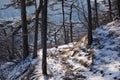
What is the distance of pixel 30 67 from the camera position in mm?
18125

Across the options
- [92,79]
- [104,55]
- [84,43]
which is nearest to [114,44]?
[104,55]

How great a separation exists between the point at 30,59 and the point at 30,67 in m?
2.21

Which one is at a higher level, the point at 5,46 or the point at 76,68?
the point at 5,46

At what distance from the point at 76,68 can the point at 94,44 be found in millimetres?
2523

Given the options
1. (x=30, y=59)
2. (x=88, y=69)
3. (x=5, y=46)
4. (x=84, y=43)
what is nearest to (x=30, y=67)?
(x=30, y=59)

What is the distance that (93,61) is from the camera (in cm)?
1505

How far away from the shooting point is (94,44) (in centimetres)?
1706

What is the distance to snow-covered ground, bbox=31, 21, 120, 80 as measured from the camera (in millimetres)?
13695

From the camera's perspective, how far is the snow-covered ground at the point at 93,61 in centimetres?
1370

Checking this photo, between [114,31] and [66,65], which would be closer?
[66,65]

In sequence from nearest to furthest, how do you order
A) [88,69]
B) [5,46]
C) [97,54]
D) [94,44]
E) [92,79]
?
[5,46] → [92,79] → [88,69] → [97,54] → [94,44]

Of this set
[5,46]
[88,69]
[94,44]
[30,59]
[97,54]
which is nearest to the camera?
[5,46]

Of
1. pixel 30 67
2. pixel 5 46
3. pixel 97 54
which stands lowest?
pixel 30 67

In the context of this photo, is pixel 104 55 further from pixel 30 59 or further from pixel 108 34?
pixel 30 59
